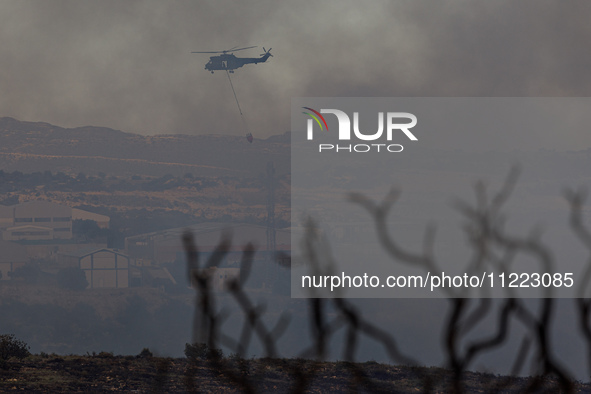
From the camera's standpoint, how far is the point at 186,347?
24.9 metres

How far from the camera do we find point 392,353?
3543 millimetres

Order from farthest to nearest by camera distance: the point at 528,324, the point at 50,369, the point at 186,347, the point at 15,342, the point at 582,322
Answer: the point at 186,347, the point at 15,342, the point at 50,369, the point at 582,322, the point at 528,324

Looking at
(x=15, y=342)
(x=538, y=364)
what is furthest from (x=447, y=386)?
(x=538, y=364)

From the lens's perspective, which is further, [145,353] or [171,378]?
[145,353]

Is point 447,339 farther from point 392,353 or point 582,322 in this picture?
point 582,322

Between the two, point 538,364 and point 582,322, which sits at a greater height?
point 582,322

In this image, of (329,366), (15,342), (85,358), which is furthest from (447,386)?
(15,342)

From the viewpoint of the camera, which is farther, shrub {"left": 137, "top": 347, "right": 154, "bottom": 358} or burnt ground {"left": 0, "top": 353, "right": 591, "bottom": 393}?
shrub {"left": 137, "top": 347, "right": 154, "bottom": 358}

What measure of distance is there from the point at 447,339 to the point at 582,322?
91 cm

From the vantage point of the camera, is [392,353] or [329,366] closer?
[392,353]

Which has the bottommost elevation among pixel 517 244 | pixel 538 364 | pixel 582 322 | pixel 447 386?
pixel 447 386

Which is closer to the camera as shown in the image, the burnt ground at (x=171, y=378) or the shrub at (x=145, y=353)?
the burnt ground at (x=171, y=378)

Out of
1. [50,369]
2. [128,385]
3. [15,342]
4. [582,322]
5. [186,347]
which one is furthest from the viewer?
[186,347]

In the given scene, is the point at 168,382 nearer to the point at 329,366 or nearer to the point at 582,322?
the point at 329,366
